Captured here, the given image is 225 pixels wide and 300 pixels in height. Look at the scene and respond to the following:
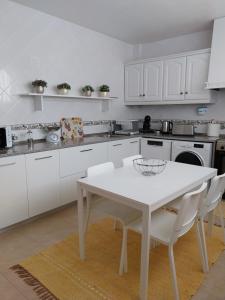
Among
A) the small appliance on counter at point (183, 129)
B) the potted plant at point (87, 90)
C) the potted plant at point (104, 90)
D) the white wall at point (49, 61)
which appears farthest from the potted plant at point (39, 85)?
the small appliance on counter at point (183, 129)

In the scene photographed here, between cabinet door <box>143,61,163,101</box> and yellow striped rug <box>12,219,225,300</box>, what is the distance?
2399mm

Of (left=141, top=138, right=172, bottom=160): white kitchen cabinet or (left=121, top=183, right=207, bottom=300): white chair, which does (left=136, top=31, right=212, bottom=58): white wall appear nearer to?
(left=141, top=138, right=172, bottom=160): white kitchen cabinet

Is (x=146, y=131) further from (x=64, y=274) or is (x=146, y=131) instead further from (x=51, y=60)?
(x=64, y=274)

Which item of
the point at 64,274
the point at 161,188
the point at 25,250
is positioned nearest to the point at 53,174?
the point at 25,250

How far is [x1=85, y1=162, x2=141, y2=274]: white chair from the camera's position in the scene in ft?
5.76

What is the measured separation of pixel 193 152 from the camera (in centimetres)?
326

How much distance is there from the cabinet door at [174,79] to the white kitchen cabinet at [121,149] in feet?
3.00

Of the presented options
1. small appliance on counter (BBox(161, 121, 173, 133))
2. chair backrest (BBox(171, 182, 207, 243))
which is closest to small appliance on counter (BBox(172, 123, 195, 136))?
small appliance on counter (BBox(161, 121, 173, 133))

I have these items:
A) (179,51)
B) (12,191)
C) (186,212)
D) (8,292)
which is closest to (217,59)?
(179,51)

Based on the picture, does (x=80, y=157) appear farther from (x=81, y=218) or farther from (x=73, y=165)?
(x=81, y=218)

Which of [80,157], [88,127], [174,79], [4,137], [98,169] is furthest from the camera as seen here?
[88,127]

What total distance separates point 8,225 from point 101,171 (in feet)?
3.78

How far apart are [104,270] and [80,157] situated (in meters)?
1.44

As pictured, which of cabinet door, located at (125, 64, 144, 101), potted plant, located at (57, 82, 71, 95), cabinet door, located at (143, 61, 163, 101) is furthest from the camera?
cabinet door, located at (125, 64, 144, 101)
